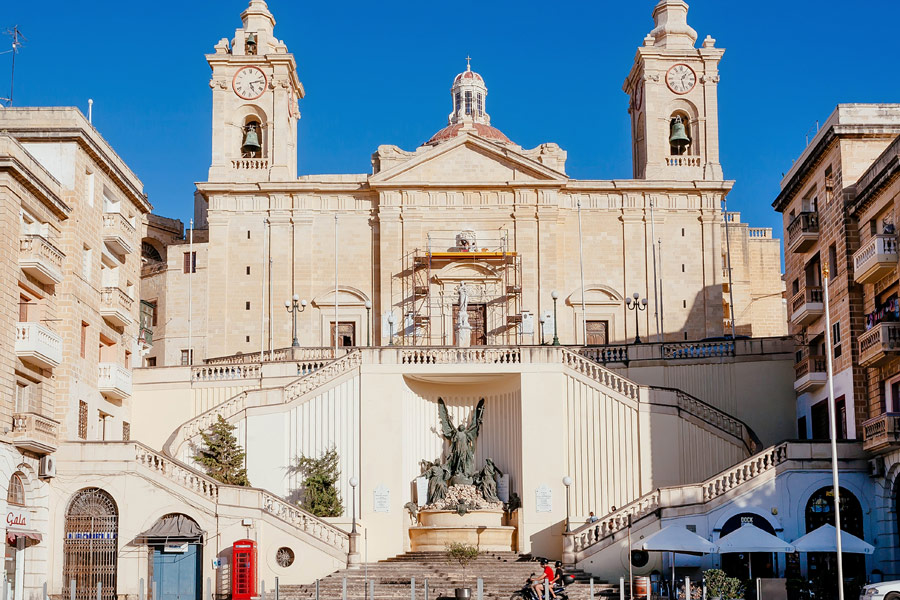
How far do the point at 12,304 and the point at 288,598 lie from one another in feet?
35.0

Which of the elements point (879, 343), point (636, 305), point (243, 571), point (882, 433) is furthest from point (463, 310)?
point (882, 433)

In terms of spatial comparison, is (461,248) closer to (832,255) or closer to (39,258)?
(832,255)

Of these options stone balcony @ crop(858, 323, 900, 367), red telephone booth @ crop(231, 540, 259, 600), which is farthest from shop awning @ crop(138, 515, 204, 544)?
stone balcony @ crop(858, 323, 900, 367)

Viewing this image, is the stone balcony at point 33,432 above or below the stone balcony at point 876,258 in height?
below

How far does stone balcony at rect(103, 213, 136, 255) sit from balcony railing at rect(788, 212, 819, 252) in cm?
2170

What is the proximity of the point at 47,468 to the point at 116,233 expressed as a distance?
29.7ft

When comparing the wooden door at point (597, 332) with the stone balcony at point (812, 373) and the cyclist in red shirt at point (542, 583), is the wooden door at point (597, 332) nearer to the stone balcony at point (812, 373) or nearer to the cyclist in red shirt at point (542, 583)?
the stone balcony at point (812, 373)

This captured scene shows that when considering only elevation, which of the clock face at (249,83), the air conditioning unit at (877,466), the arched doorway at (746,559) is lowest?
the arched doorway at (746,559)

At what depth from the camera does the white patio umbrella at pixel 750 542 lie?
34562mm

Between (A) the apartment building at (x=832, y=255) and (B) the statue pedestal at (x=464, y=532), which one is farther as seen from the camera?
(B) the statue pedestal at (x=464, y=532)

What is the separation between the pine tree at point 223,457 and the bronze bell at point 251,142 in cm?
1940

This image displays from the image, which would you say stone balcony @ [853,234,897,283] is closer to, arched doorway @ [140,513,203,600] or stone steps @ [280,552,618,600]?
stone steps @ [280,552,618,600]

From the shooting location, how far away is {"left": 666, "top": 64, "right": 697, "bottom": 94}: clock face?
60438 mm

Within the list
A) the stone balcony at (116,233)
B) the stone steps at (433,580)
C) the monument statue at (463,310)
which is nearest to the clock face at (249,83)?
the monument statue at (463,310)
